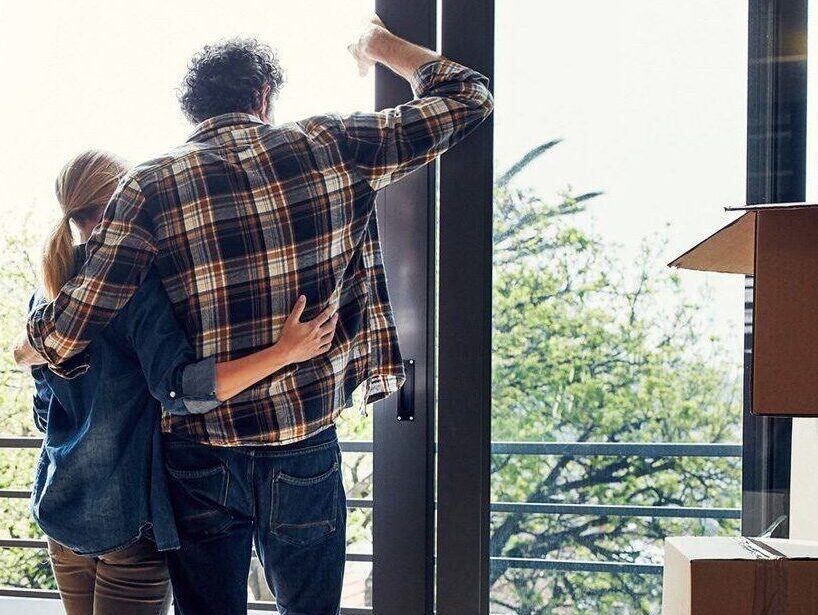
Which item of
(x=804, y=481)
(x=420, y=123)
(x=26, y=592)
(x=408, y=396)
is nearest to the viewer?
(x=420, y=123)

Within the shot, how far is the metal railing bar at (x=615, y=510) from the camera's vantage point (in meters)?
1.78

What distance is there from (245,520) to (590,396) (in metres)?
0.79

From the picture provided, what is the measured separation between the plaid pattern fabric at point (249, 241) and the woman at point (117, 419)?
0.05 metres

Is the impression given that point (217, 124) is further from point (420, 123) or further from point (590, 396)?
point (590, 396)

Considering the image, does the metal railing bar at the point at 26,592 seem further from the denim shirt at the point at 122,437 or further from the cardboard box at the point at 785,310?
the cardboard box at the point at 785,310

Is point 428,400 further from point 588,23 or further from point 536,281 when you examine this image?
point 588,23

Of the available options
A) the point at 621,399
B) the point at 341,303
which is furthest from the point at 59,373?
the point at 621,399

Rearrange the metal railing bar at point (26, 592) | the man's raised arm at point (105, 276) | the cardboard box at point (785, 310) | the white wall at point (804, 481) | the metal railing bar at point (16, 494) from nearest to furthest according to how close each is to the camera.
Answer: the cardboard box at point (785, 310) → the man's raised arm at point (105, 276) → the white wall at point (804, 481) → the metal railing bar at point (26, 592) → the metal railing bar at point (16, 494)

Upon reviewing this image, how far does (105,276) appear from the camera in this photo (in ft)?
4.67

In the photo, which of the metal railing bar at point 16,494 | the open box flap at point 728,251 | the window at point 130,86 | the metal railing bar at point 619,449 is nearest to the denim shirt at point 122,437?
the window at point 130,86

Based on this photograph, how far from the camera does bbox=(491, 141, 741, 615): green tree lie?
1.78 metres

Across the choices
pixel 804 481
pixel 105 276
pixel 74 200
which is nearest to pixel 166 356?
pixel 105 276

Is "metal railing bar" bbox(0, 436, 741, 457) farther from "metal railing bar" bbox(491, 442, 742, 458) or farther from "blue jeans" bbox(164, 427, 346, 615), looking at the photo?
"blue jeans" bbox(164, 427, 346, 615)

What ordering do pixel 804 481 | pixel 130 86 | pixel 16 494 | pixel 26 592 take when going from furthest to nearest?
pixel 16 494, pixel 26 592, pixel 130 86, pixel 804 481
